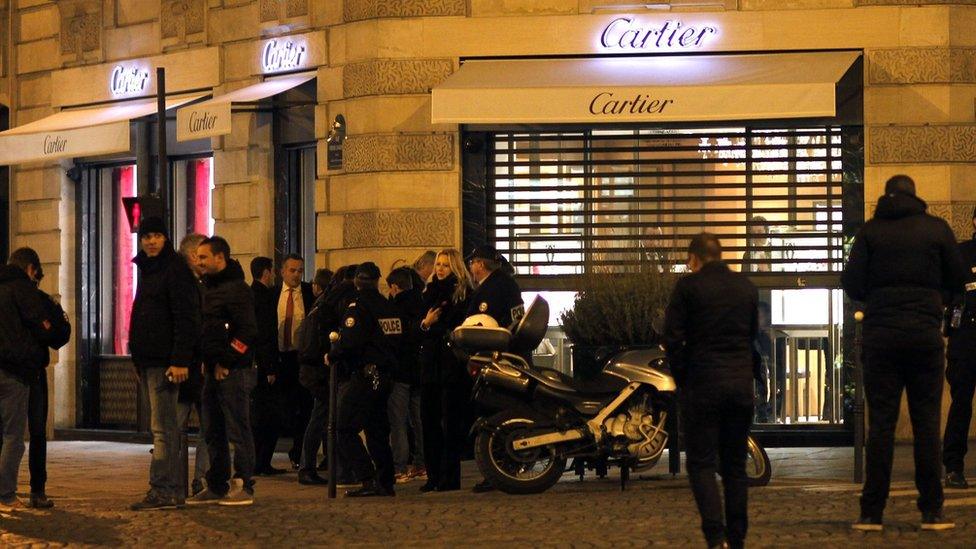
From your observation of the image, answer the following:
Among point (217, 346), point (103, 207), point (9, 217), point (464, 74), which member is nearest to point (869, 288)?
point (217, 346)

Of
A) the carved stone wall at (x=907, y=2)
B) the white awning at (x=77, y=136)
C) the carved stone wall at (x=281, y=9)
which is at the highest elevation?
the carved stone wall at (x=281, y=9)

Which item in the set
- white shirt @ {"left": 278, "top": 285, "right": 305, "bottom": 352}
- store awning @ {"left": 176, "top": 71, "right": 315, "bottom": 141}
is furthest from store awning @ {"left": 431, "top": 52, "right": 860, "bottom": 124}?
white shirt @ {"left": 278, "top": 285, "right": 305, "bottom": 352}

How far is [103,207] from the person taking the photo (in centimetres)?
1938

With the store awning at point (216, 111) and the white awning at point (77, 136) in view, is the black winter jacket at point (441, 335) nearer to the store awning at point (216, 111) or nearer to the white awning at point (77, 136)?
the store awning at point (216, 111)

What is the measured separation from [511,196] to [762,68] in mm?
2514

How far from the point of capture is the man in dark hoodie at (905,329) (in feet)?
31.1

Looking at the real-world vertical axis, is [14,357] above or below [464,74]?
below

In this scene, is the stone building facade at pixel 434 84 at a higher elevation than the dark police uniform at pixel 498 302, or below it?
higher

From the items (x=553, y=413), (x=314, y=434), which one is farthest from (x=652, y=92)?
(x=314, y=434)

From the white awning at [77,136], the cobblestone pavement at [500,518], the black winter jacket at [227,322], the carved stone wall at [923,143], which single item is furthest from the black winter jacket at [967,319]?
the white awning at [77,136]

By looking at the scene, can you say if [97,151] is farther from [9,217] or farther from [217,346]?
[217,346]

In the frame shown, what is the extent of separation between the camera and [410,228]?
1608 centimetres

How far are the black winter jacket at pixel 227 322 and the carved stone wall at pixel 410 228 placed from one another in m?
4.23

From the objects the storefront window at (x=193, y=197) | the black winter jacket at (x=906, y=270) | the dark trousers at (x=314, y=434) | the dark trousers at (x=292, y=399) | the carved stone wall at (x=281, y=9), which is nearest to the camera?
the black winter jacket at (x=906, y=270)
